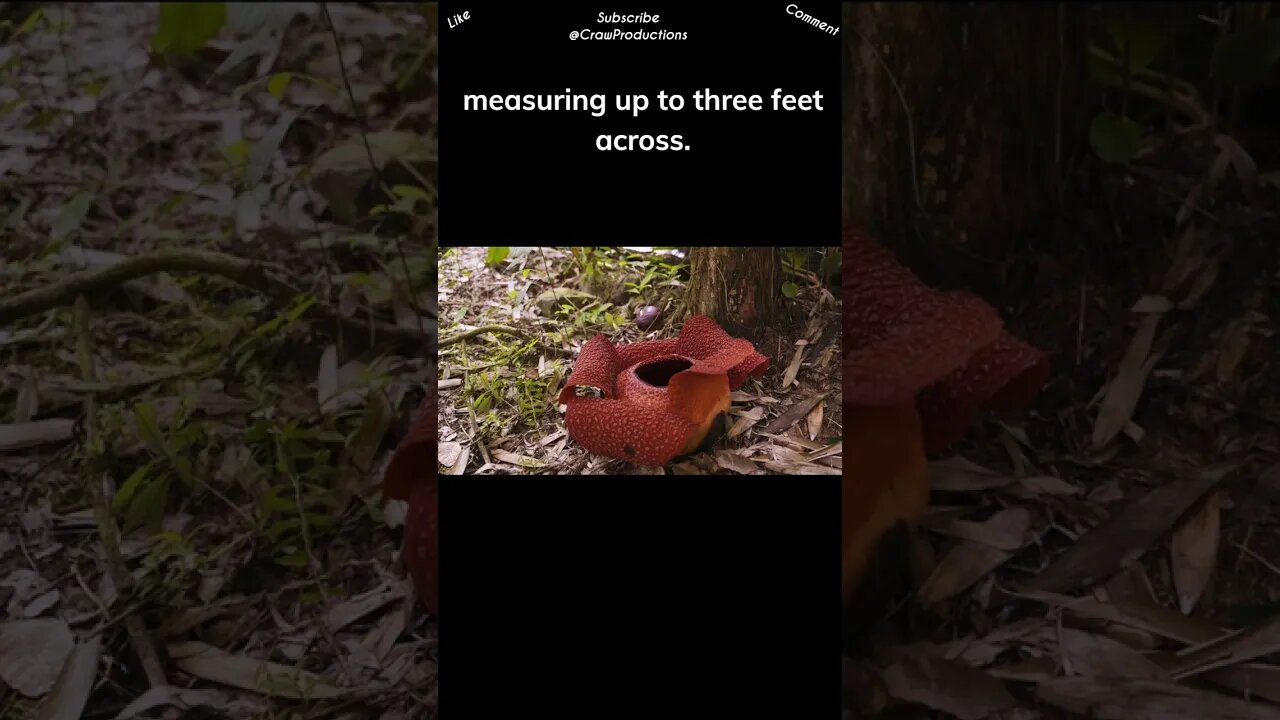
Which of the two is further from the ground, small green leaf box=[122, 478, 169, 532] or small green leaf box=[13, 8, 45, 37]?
small green leaf box=[13, 8, 45, 37]

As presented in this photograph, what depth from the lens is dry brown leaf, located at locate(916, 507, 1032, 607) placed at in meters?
1.96

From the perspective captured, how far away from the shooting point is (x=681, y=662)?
174 cm

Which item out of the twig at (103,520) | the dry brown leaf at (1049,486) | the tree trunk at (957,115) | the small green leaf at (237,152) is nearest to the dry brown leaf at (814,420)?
the dry brown leaf at (1049,486)

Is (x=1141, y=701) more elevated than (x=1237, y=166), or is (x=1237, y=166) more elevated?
(x=1237, y=166)

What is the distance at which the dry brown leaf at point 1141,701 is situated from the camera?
A: 173 centimetres

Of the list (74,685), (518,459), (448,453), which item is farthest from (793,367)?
(74,685)

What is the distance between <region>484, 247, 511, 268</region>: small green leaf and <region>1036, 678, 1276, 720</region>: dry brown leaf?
4.21 feet

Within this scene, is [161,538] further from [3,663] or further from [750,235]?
[750,235]

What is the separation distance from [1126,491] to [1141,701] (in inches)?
20.7

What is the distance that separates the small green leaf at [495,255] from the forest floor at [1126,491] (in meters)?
1.02

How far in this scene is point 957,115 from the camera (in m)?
2.34

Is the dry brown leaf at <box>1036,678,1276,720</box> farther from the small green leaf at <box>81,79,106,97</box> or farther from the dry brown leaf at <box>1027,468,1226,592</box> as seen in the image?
the small green leaf at <box>81,79,106,97</box>

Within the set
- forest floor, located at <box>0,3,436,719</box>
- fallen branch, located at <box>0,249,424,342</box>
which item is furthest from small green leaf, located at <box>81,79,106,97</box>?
fallen branch, located at <box>0,249,424,342</box>

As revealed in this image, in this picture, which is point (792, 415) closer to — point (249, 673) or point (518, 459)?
point (518, 459)
